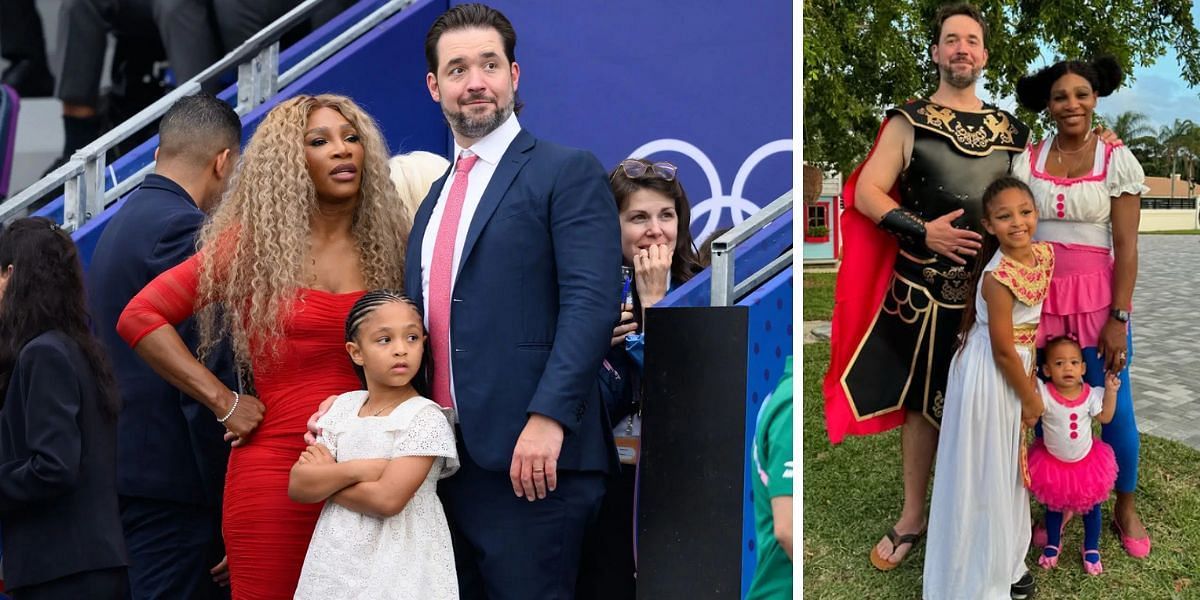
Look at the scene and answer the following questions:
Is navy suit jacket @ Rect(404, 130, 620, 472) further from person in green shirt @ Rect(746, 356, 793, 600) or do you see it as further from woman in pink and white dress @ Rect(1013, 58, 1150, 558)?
woman in pink and white dress @ Rect(1013, 58, 1150, 558)

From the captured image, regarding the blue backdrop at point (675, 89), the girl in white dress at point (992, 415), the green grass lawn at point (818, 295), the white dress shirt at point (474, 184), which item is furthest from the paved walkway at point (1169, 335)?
the white dress shirt at point (474, 184)

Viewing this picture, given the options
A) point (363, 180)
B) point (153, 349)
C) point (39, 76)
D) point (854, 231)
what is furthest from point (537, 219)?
point (39, 76)

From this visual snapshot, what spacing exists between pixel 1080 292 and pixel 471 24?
158 centimetres

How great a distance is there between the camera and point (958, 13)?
2.86 meters

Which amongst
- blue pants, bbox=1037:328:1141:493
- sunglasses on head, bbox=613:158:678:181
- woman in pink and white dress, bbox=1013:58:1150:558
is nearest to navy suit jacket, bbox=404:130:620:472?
sunglasses on head, bbox=613:158:678:181

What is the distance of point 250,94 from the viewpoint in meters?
3.05

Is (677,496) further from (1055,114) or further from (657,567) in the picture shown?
(1055,114)

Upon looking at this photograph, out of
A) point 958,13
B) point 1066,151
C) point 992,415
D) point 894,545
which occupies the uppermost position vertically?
point 958,13

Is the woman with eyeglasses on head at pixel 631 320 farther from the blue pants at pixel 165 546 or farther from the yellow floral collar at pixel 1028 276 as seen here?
the blue pants at pixel 165 546

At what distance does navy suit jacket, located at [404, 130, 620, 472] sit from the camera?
2096 millimetres

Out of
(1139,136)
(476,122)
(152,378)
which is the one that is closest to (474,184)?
(476,122)

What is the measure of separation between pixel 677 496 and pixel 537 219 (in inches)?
22.6

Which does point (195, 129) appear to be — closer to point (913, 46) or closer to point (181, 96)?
point (181, 96)

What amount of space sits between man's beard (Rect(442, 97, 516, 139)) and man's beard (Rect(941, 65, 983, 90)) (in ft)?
4.09
